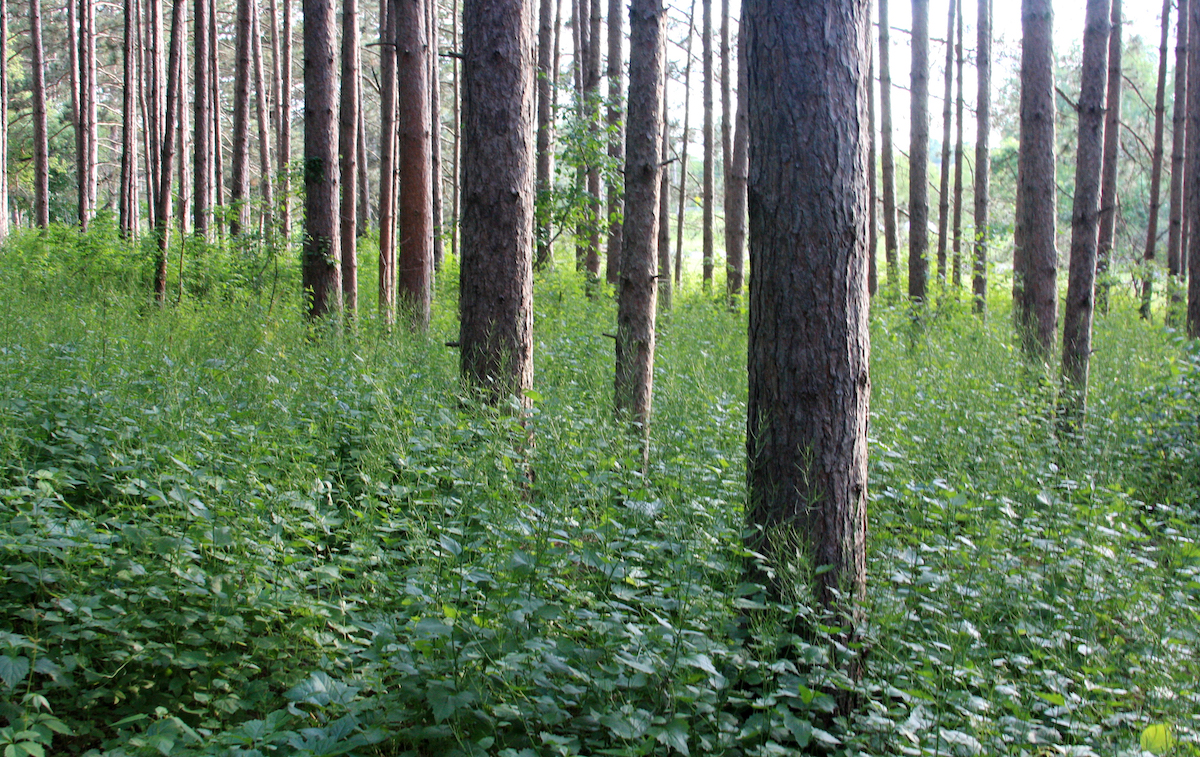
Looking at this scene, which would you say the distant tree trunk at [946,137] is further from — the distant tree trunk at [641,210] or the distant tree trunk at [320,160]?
the distant tree trunk at [320,160]

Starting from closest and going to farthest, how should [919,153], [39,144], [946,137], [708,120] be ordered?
[919,153]
[708,120]
[946,137]
[39,144]

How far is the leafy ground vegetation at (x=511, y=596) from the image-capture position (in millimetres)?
2295

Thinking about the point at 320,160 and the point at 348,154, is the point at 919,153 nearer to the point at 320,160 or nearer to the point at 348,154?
the point at 348,154

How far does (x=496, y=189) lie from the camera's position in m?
4.99

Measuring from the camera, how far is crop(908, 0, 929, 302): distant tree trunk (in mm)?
12656

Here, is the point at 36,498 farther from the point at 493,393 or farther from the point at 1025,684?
the point at 1025,684

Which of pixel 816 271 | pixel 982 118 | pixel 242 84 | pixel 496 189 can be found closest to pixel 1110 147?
pixel 982 118

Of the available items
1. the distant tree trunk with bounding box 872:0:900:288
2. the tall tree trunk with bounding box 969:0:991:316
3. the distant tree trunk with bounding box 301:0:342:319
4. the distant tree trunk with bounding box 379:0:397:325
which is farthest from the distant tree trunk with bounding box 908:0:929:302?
the distant tree trunk with bounding box 301:0:342:319

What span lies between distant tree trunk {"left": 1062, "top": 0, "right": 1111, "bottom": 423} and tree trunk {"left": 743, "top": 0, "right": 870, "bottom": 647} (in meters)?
5.02

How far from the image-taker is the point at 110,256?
43.7ft

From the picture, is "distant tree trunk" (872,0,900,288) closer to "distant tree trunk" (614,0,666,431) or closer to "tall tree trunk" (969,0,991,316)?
"tall tree trunk" (969,0,991,316)

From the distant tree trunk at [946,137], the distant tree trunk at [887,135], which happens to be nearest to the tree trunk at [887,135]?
the distant tree trunk at [887,135]

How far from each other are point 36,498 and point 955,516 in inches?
162

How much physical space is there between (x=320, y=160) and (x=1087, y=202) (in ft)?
26.8
